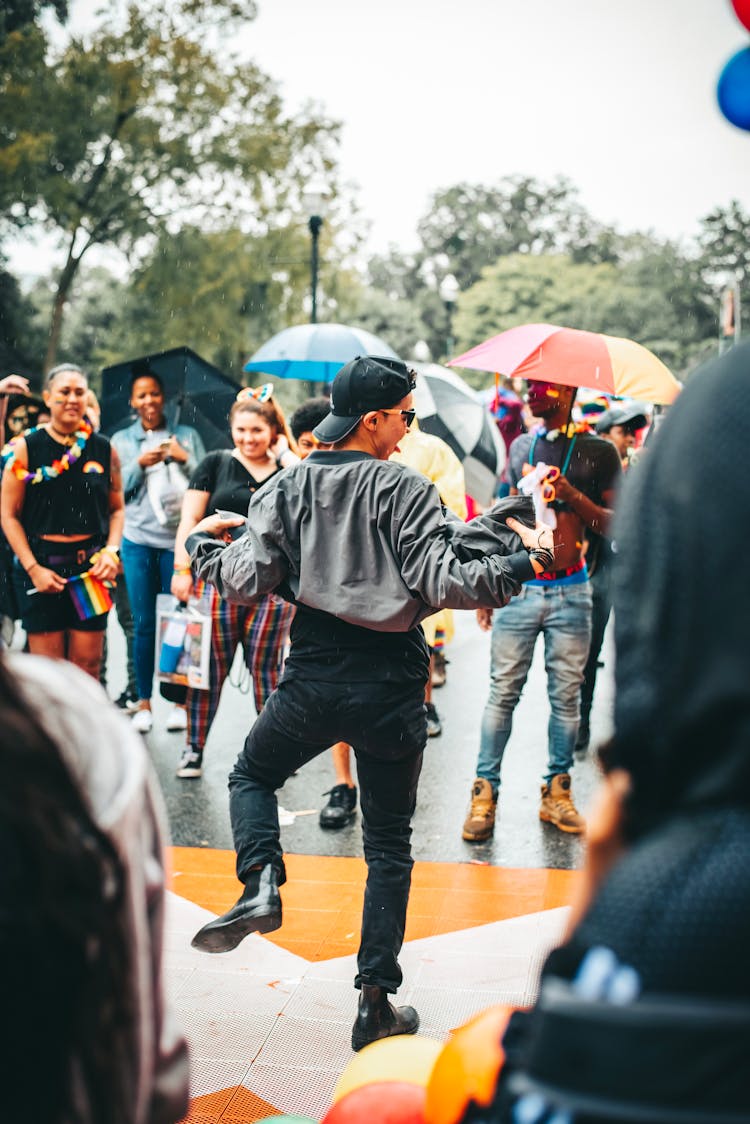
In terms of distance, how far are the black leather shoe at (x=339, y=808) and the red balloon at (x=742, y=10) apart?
3.93 m

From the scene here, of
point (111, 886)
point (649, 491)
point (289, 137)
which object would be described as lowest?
point (111, 886)

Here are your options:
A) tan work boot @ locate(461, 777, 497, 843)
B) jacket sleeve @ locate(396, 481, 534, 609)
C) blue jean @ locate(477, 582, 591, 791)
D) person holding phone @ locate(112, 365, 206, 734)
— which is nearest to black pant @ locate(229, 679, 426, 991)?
jacket sleeve @ locate(396, 481, 534, 609)

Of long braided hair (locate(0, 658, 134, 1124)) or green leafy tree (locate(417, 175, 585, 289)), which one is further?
green leafy tree (locate(417, 175, 585, 289))

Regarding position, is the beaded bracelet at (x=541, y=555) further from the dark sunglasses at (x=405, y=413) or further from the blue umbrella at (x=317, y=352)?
the blue umbrella at (x=317, y=352)

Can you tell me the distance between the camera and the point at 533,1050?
1180mm

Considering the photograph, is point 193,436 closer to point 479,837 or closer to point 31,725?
point 479,837

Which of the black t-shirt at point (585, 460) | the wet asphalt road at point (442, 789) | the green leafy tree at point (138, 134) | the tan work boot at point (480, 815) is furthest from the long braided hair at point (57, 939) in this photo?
the green leafy tree at point (138, 134)

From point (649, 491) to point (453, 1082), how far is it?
31.9 inches

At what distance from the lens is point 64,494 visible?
19.9ft

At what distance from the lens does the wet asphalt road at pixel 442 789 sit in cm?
530

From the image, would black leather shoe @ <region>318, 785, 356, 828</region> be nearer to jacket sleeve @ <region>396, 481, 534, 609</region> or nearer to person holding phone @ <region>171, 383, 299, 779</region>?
person holding phone @ <region>171, 383, 299, 779</region>

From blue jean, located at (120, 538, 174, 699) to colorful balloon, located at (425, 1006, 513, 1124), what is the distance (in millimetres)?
5510

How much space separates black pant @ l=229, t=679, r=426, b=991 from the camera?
11.4 ft

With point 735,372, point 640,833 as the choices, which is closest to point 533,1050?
point 640,833
